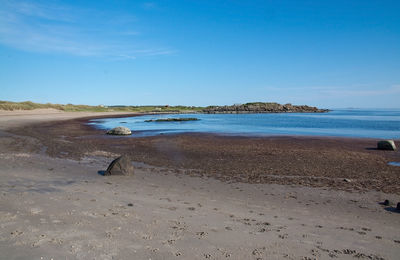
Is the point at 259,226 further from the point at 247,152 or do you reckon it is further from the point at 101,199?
Answer: the point at 247,152

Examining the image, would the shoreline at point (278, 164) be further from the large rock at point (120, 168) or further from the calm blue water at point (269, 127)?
the calm blue water at point (269, 127)

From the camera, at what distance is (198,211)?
782 centimetres

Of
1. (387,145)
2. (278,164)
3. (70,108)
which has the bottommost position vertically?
(278,164)

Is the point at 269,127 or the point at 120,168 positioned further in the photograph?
the point at 269,127

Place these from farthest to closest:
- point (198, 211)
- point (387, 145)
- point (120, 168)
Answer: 1. point (387, 145)
2. point (120, 168)
3. point (198, 211)

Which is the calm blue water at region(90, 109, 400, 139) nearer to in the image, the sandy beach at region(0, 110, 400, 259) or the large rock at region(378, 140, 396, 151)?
the large rock at region(378, 140, 396, 151)

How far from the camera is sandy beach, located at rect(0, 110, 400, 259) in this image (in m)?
5.44

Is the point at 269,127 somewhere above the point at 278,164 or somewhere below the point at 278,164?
above

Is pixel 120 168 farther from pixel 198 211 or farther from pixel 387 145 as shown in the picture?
pixel 387 145

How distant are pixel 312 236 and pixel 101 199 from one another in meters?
5.83

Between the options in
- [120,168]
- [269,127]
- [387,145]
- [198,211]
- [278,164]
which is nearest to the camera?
[198,211]

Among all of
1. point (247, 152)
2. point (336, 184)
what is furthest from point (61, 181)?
point (247, 152)

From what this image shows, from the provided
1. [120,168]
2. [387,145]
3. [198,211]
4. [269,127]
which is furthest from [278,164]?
[269,127]

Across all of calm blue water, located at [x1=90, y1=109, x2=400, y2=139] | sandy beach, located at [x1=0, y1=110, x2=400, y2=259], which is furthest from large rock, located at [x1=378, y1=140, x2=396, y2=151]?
calm blue water, located at [x1=90, y1=109, x2=400, y2=139]
